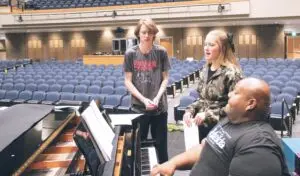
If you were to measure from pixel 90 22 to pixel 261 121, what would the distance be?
2231cm

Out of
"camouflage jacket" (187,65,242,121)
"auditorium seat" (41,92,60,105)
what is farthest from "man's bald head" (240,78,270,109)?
"auditorium seat" (41,92,60,105)

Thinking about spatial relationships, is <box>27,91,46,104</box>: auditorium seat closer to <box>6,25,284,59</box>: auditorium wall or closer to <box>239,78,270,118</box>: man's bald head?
<box>239,78,270,118</box>: man's bald head

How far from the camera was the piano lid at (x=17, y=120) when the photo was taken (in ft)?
7.04

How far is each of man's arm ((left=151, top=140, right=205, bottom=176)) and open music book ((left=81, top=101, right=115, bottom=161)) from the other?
0.30 meters

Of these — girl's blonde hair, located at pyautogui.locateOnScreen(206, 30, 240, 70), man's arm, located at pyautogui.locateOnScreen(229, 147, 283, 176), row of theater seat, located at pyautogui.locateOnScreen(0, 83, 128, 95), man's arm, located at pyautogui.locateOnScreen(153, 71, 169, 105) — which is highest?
girl's blonde hair, located at pyautogui.locateOnScreen(206, 30, 240, 70)

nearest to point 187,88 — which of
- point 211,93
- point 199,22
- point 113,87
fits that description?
point 113,87

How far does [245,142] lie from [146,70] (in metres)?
1.84

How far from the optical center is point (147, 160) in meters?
2.88

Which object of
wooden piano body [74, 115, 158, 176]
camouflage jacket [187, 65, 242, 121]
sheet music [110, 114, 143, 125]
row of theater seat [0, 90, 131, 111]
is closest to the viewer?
wooden piano body [74, 115, 158, 176]

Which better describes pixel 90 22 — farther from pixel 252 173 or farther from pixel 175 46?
pixel 252 173

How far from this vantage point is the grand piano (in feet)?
6.46

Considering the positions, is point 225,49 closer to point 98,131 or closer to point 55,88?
point 98,131

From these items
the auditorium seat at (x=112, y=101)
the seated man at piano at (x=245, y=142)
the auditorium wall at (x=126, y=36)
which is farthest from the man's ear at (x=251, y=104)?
the auditorium wall at (x=126, y=36)

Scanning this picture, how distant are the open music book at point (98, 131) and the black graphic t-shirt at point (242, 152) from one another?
1.66 feet
